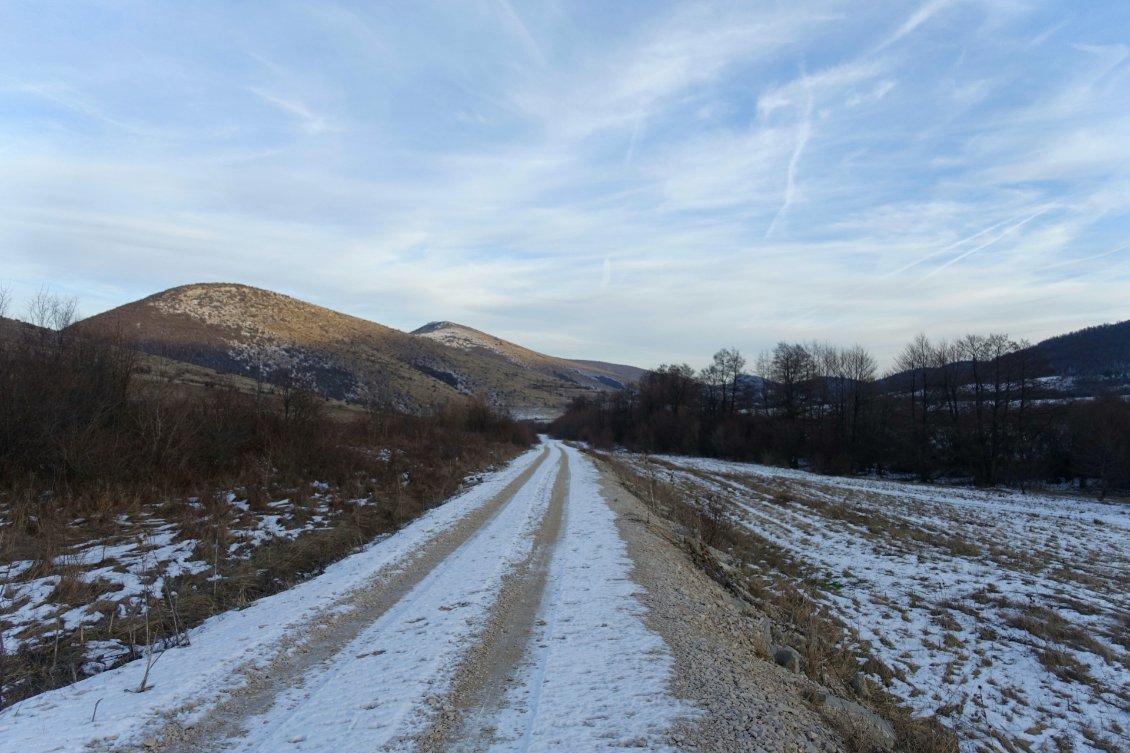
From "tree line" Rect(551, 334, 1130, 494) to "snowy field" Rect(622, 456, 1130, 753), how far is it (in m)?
26.2

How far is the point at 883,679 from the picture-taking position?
8.05m

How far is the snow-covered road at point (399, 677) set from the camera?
14.4 feet

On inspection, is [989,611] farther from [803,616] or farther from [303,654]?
[303,654]

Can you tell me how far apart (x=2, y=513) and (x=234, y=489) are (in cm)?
543

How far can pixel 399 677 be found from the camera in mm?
5492

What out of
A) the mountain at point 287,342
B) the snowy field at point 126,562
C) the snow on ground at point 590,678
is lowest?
the snowy field at point 126,562

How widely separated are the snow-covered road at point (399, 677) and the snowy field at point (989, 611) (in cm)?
444

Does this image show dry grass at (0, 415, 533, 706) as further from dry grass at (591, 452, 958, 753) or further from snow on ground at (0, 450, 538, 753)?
dry grass at (591, 452, 958, 753)

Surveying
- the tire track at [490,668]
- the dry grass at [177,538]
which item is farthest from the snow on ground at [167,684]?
the tire track at [490,668]

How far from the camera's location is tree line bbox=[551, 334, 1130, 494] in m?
46.1

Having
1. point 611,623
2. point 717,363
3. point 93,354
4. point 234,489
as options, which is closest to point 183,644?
point 611,623

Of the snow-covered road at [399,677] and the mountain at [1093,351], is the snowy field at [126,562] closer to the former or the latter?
the snow-covered road at [399,677]

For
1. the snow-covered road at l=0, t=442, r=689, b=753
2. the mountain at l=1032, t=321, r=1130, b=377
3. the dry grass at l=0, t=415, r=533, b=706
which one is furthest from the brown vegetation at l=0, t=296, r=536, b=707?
the mountain at l=1032, t=321, r=1130, b=377

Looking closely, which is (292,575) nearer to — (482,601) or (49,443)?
(482,601)
